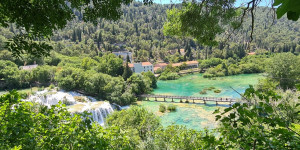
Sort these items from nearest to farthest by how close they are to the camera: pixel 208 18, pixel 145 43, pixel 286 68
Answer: pixel 208 18, pixel 286 68, pixel 145 43

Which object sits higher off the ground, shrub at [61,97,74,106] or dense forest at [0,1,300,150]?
dense forest at [0,1,300,150]

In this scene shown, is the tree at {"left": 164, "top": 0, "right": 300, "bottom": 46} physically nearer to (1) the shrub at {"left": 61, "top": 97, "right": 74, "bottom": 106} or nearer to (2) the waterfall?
(2) the waterfall

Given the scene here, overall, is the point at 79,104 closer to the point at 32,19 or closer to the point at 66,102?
the point at 66,102

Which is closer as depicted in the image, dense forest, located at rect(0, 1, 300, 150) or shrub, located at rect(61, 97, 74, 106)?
dense forest, located at rect(0, 1, 300, 150)

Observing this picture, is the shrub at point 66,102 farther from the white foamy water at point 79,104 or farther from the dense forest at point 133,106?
the dense forest at point 133,106

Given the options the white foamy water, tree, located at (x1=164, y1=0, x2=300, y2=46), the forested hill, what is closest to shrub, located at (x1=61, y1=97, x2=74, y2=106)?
the white foamy water

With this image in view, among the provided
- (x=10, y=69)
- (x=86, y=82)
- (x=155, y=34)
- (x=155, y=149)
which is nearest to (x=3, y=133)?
(x=155, y=149)

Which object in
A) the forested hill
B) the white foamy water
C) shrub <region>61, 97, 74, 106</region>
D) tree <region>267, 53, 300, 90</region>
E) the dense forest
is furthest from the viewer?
the forested hill

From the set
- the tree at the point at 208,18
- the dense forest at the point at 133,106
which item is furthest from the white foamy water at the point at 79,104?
the tree at the point at 208,18

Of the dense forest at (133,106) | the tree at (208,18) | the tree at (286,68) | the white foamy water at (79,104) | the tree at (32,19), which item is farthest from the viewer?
the tree at (286,68)

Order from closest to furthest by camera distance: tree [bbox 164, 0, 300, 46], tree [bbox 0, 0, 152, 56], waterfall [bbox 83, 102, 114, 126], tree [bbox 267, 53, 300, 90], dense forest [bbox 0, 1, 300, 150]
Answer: dense forest [bbox 0, 1, 300, 150] → tree [bbox 0, 0, 152, 56] → tree [bbox 164, 0, 300, 46] → waterfall [bbox 83, 102, 114, 126] → tree [bbox 267, 53, 300, 90]

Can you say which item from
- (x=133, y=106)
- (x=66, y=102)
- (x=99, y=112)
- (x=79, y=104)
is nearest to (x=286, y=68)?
(x=133, y=106)

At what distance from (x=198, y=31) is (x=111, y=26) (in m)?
112

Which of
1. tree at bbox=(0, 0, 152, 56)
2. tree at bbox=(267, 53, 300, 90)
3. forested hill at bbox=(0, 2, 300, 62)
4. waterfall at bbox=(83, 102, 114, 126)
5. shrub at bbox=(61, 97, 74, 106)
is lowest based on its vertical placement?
waterfall at bbox=(83, 102, 114, 126)
